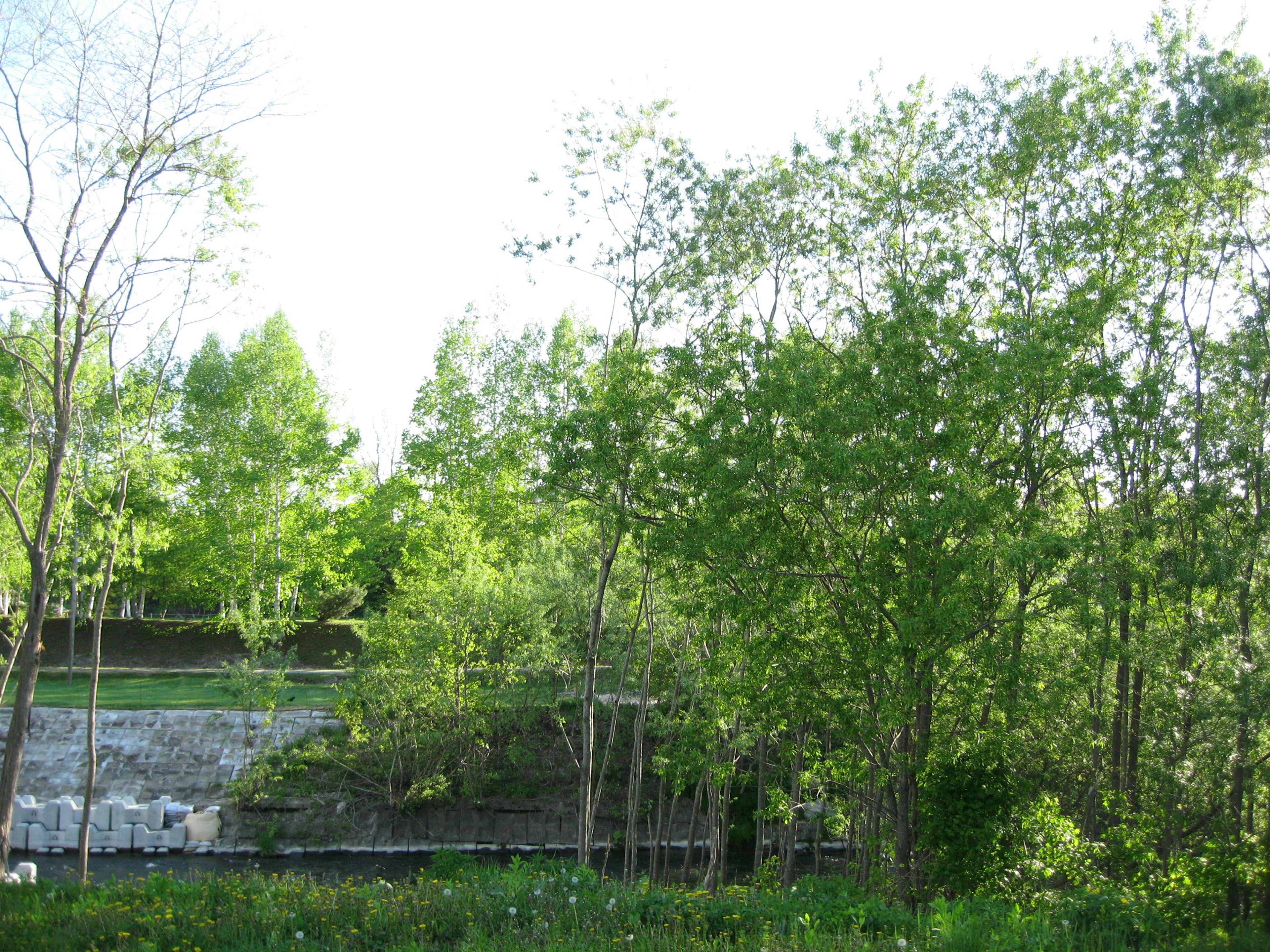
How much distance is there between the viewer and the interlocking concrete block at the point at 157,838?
1819 centimetres

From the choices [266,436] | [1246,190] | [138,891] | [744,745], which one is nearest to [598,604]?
[744,745]

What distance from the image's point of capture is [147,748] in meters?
20.7

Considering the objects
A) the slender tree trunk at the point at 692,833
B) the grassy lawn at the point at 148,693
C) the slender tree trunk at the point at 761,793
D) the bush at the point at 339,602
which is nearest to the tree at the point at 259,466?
the bush at the point at 339,602

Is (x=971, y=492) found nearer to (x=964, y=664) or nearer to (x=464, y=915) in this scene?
(x=964, y=664)

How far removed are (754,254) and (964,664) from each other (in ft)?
21.4

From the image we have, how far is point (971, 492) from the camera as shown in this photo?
355 inches

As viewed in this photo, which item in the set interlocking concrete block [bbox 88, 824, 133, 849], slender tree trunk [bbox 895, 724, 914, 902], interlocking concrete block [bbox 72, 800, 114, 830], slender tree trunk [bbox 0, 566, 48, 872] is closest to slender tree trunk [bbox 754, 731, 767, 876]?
slender tree trunk [bbox 895, 724, 914, 902]

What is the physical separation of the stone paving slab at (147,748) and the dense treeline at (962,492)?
6.02 meters

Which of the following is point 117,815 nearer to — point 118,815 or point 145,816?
point 118,815

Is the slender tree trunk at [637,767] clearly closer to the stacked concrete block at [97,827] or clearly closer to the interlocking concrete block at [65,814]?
the stacked concrete block at [97,827]

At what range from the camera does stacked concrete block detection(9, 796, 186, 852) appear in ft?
59.2

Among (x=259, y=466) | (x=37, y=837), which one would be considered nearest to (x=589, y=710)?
(x=37, y=837)

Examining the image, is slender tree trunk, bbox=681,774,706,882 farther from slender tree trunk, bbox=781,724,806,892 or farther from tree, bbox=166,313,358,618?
tree, bbox=166,313,358,618

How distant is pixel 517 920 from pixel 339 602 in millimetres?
26516
